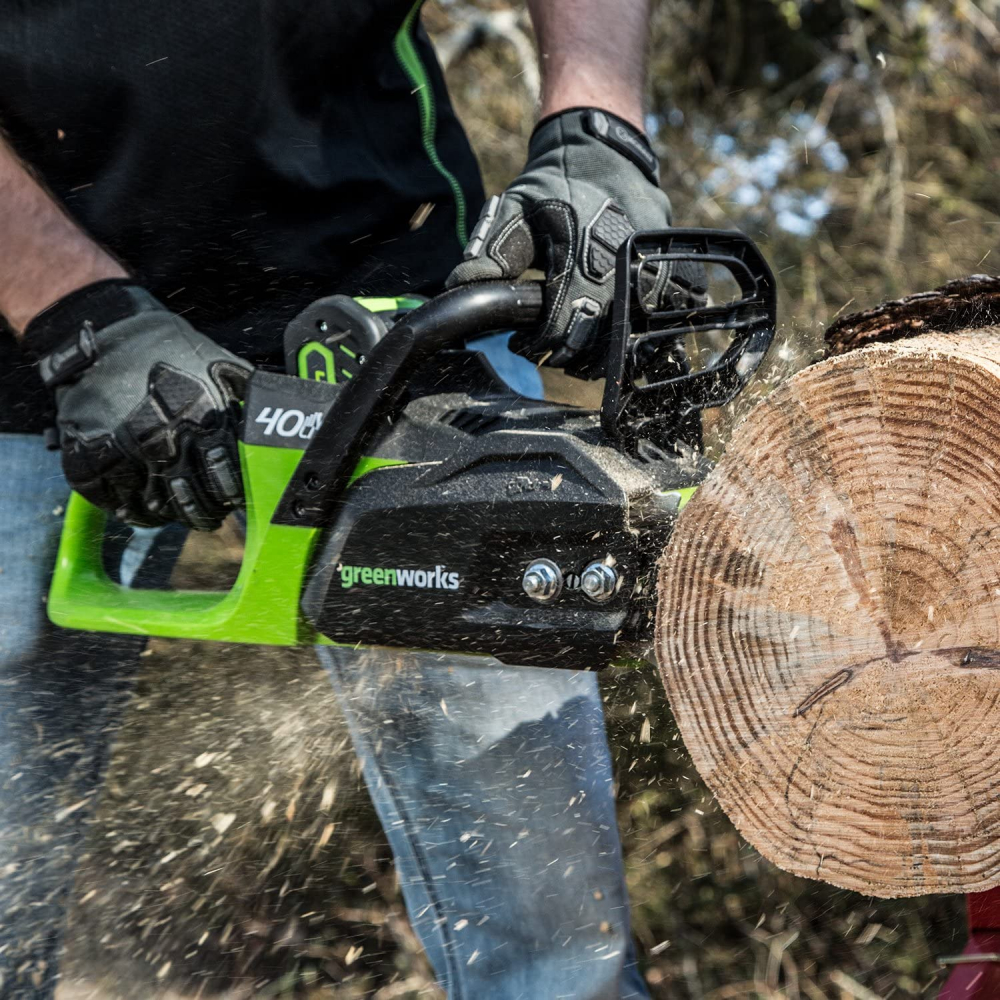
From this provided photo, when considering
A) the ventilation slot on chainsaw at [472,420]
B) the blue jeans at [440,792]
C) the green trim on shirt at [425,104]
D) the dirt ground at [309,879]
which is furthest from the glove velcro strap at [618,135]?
the dirt ground at [309,879]

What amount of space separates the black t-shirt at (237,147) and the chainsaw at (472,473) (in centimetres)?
40

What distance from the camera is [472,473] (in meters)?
1.45

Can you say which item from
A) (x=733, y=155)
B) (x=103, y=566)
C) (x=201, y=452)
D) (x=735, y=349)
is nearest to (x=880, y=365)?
(x=735, y=349)

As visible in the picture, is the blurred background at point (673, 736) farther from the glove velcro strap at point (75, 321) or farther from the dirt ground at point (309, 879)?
the glove velcro strap at point (75, 321)

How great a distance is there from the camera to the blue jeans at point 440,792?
6.19 feet

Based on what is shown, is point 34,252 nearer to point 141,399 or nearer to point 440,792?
point 141,399

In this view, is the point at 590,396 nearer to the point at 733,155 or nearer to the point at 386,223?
the point at 386,223

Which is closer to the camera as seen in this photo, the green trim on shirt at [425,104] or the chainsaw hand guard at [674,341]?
the chainsaw hand guard at [674,341]

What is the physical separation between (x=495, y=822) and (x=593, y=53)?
1440 millimetres

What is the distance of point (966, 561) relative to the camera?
1.14m

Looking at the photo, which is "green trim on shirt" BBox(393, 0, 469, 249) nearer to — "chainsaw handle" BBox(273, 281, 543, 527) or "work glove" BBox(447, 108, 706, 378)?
"work glove" BBox(447, 108, 706, 378)

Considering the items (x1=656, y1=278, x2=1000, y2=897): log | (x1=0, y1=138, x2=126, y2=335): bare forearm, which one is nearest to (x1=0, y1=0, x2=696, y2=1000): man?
(x1=0, y1=138, x2=126, y2=335): bare forearm

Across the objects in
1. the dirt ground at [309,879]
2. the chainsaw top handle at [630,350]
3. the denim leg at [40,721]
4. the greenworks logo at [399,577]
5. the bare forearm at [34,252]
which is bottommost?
the dirt ground at [309,879]

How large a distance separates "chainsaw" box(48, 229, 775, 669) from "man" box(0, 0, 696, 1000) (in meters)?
0.19
